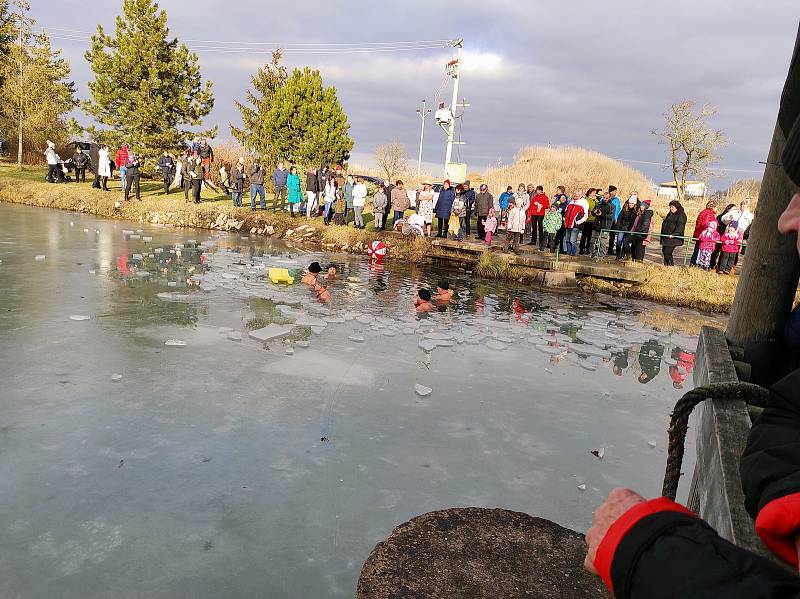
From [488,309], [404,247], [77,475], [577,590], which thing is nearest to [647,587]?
[577,590]

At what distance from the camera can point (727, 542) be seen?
2.57 ft

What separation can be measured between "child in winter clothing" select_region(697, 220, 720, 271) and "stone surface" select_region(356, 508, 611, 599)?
41.5 ft

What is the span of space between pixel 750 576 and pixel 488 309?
31.5ft

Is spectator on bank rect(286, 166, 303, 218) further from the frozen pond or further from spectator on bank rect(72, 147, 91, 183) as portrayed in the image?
spectator on bank rect(72, 147, 91, 183)

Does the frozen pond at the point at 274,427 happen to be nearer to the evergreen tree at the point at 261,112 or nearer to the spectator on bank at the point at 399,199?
the spectator on bank at the point at 399,199

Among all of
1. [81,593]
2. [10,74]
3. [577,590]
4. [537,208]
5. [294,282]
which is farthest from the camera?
[10,74]

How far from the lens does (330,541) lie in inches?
125

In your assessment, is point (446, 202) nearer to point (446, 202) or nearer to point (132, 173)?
point (446, 202)

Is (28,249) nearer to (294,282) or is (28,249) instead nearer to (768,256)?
(294,282)

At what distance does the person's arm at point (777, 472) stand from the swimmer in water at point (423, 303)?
334 inches

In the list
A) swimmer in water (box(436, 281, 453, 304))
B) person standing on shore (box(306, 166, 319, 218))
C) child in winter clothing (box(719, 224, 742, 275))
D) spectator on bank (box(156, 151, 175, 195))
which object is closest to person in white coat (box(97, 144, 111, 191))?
spectator on bank (box(156, 151, 175, 195))

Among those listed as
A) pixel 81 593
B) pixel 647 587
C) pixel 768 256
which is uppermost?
pixel 768 256

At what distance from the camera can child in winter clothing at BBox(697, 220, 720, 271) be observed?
12.8m

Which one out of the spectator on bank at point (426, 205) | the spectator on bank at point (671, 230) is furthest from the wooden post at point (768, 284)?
the spectator on bank at point (426, 205)
